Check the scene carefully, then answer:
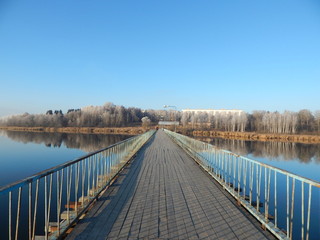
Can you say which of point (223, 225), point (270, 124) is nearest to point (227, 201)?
point (223, 225)

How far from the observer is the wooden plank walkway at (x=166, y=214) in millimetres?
3328

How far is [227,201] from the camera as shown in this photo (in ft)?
Result: 15.8

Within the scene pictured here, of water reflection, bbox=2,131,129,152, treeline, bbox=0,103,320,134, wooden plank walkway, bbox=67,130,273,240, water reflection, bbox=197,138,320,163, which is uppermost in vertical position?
treeline, bbox=0,103,320,134

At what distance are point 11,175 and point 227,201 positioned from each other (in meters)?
13.3

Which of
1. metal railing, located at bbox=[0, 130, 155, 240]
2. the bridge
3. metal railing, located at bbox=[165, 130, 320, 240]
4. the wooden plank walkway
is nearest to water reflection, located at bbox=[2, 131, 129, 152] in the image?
metal railing, located at bbox=[0, 130, 155, 240]

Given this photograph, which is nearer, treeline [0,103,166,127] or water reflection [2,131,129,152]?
water reflection [2,131,129,152]

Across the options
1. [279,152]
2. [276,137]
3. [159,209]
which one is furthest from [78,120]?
[159,209]

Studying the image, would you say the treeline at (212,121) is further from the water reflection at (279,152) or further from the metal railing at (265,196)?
the metal railing at (265,196)

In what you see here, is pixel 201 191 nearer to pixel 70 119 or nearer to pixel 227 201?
pixel 227 201

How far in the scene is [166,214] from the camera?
159 inches

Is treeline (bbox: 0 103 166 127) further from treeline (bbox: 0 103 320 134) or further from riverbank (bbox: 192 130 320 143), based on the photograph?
riverbank (bbox: 192 130 320 143)

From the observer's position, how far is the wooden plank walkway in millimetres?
3328

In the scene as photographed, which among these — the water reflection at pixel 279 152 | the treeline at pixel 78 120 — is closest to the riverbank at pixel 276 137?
the water reflection at pixel 279 152

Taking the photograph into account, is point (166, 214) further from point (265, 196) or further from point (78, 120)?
point (78, 120)
